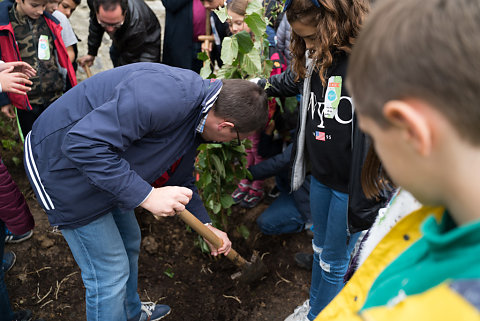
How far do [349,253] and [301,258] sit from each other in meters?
0.82

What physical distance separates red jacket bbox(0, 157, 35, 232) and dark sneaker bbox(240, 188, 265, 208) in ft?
5.70

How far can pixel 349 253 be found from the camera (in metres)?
2.10

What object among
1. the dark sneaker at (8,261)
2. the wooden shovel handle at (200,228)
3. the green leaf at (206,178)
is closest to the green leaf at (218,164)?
the green leaf at (206,178)

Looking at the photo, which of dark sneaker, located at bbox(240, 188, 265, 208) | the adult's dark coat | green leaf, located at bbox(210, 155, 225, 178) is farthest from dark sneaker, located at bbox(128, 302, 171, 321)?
the adult's dark coat

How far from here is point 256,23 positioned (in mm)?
2127

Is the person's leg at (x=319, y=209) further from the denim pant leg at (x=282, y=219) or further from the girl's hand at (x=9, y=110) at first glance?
the girl's hand at (x=9, y=110)

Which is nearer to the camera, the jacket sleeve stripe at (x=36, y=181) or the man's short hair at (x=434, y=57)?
the man's short hair at (x=434, y=57)

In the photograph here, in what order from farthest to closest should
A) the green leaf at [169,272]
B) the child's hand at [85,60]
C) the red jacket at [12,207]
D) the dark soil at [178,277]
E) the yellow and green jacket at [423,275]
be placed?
the child's hand at [85,60] → the green leaf at [169,272] → the dark soil at [178,277] → the red jacket at [12,207] → the yellow and green jacket at [423,275]

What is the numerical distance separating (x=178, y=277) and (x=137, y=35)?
2.11 metres

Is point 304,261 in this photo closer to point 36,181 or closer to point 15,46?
point 36,181

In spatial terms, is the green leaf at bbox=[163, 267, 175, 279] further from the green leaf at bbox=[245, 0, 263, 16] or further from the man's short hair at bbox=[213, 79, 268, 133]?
the green leaf at bbox=[245, 0, 263, 16]

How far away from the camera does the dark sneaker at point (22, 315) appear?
7.51 feet

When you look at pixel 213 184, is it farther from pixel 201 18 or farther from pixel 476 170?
pixel 476 170

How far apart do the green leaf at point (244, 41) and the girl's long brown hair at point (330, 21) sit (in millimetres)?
427
